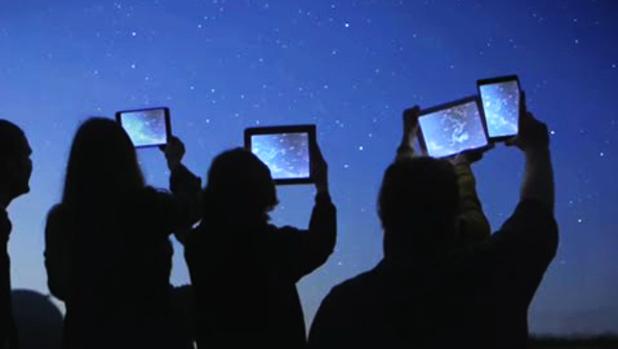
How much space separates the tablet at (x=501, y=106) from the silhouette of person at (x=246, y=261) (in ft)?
2.39

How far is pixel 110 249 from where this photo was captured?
2.06 metres

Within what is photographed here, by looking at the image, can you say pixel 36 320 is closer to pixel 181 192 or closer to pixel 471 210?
pixel 181 192

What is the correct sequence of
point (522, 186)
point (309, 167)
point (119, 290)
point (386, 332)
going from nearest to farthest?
point (386, 332)
point (522, 186)
point (119, 290)
point (309, 167)

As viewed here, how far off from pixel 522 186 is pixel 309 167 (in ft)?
4.03

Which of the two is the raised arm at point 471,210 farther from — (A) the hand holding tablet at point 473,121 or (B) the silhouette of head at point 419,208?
(A) the hand holding tablet at point 473,121

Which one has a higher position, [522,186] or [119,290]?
[522,186]

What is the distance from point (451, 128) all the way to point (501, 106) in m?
0.19

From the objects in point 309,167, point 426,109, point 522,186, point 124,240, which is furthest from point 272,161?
point 522,186

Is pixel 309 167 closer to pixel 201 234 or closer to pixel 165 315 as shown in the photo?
pixel 201 234

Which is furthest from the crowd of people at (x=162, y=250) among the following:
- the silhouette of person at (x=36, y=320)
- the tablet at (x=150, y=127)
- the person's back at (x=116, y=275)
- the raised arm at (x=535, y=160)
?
the silhouette of person at (x=36, y=320)

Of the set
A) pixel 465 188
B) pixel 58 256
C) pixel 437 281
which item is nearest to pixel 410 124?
pixel 465 188

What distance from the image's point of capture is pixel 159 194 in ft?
6.92

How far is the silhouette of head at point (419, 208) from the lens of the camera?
135 centimetres

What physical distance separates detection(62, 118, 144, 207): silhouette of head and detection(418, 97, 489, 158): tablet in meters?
1.01
